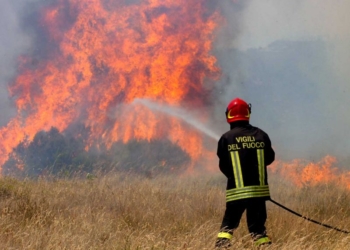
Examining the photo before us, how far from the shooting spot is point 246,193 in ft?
16.5

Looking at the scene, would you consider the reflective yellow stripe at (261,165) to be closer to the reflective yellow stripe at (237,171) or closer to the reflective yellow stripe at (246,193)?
the reflective yellow stripe at (246,193)

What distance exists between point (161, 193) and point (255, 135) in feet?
12.8

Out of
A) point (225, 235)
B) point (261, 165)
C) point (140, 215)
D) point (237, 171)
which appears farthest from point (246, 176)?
point (140, 215)

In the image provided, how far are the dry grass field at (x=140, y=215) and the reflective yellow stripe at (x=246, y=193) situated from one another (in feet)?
1.55

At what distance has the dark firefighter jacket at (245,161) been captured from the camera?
5.05m

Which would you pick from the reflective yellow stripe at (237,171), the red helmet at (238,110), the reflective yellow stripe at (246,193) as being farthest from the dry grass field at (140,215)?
the red helmet at (238,110)

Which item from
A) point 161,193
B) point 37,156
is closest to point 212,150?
point 37,156

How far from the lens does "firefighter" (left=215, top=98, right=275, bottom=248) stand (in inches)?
199

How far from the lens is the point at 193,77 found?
17734mm

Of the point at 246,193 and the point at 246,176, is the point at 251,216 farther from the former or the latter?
the point at 246,176

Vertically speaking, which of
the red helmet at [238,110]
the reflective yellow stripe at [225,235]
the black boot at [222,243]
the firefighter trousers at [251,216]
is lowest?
the black boot at [222,243]

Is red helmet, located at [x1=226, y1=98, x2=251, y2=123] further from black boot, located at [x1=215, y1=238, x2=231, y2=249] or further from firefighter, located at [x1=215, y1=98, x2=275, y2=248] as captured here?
black boot, located at [x1=215, y1=238, x2=231, y2=249]

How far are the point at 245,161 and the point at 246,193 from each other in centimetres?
38

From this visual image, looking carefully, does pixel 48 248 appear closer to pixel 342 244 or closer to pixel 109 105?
pixel 342 244
